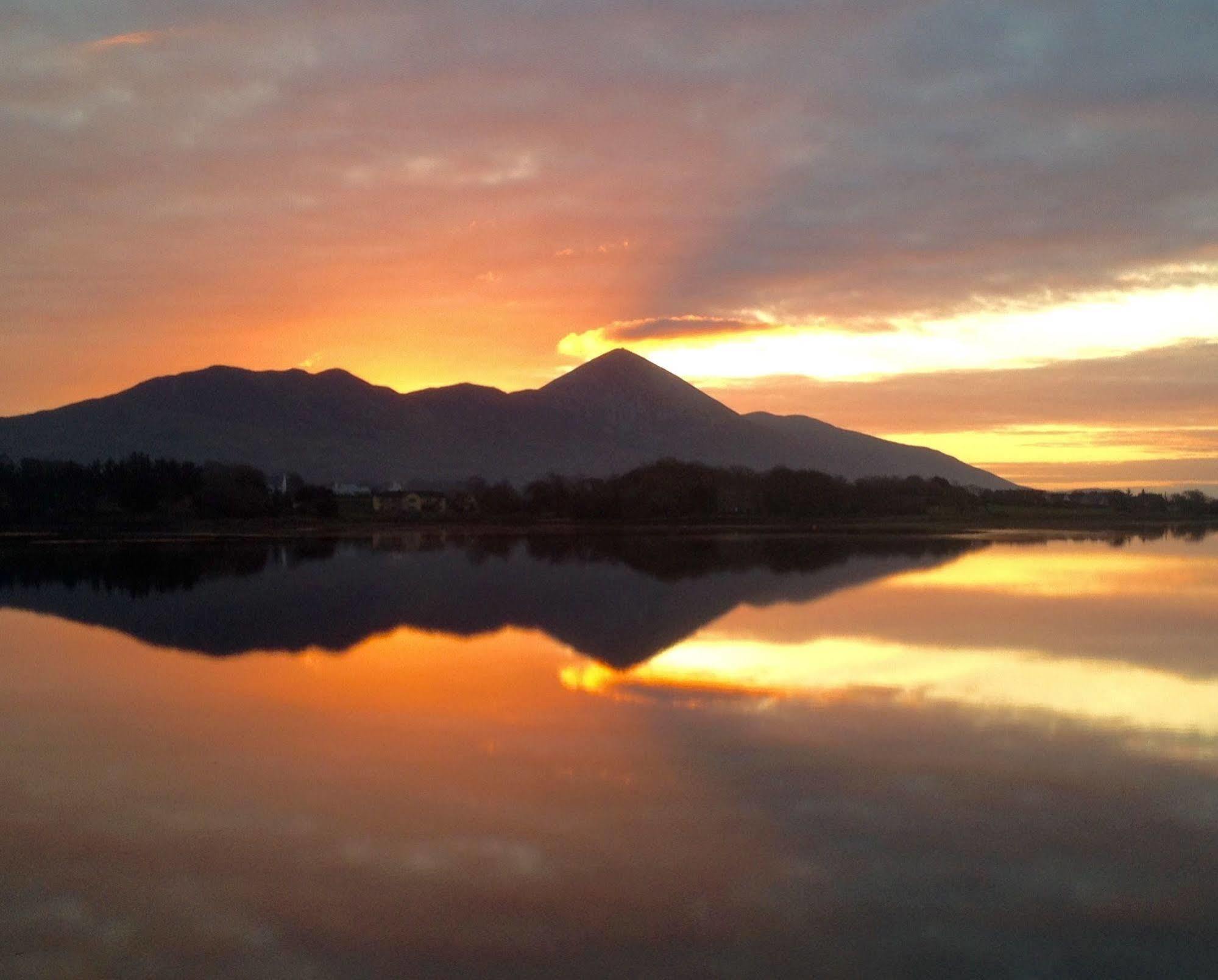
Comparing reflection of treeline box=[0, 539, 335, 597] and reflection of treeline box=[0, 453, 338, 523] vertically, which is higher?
reflection of treeline box=[0, 453, 338, 523]

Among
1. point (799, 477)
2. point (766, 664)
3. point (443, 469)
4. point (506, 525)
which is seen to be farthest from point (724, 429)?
point (766, 664)

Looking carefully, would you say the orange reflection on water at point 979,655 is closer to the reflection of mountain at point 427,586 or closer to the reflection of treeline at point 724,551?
the reflection of mountain at point 427,586

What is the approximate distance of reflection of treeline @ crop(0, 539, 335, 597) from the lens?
30016 mm

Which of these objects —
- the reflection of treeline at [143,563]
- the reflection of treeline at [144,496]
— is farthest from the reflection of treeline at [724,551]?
the reflection of treeline at [144,496]

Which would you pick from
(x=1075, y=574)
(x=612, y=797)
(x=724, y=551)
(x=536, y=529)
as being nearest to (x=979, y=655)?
(x=612, y=797)

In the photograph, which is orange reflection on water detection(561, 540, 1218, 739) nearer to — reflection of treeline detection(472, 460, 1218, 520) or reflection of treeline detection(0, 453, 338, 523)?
reflection of treeline detection(472, 460, 1218, 520)

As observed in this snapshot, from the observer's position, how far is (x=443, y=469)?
649ft

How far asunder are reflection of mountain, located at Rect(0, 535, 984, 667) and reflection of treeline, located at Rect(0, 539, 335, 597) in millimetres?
128

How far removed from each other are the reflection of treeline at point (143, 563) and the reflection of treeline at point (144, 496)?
19980 millimetres

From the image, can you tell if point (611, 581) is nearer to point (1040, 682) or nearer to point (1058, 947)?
point (1040, 682)

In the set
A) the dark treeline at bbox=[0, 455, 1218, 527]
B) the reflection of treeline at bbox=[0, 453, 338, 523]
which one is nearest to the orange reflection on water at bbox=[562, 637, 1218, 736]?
the dark treeline at bbox=[0, 455, 1218, 527]

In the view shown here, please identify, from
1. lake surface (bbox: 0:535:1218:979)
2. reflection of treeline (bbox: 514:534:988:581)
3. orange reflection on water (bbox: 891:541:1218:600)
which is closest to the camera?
lake surface (bbox: 0:535:1218:979)

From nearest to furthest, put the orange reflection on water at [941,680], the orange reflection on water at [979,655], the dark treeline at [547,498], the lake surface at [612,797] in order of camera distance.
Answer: the lake surface at [612,797]
the orange reflection on water at [941,680]
the orange reflection on water at [979,655]
the dark treeline at [547,498]

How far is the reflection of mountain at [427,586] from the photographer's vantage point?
66.9 ft
